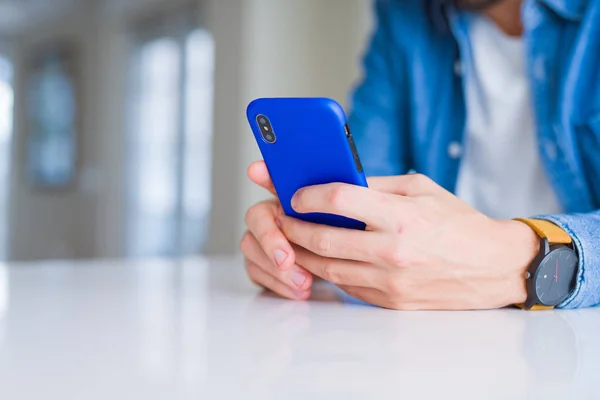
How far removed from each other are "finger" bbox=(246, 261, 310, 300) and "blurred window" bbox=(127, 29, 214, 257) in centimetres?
350

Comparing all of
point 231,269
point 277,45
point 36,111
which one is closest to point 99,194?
point 36,111

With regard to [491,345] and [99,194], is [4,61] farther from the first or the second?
[491,345]

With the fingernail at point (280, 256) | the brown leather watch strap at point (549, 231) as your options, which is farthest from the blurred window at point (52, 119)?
the brown leather watch strap at point (549, 231)

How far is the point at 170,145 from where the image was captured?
502cm

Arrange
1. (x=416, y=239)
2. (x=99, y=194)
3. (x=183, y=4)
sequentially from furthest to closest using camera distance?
(x=99, y=194) < (x=183, y=4) < (x=416, y=239)

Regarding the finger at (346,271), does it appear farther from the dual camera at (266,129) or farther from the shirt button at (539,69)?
the shirt button at (539,69)

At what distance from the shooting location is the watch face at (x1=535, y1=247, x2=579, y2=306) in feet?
2.29

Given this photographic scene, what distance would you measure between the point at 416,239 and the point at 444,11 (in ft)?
2.23

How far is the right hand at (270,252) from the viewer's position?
2.42 feet

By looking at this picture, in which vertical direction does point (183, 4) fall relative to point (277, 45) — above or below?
above

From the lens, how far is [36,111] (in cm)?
680

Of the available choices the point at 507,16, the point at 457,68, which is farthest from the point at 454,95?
the point at 507,16

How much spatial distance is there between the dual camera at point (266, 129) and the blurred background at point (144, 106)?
3146mm

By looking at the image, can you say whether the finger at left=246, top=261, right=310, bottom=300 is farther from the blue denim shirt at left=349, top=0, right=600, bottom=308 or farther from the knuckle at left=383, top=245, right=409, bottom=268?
the blue denim shirt at left=349, top=0, right=600, bottom=308
